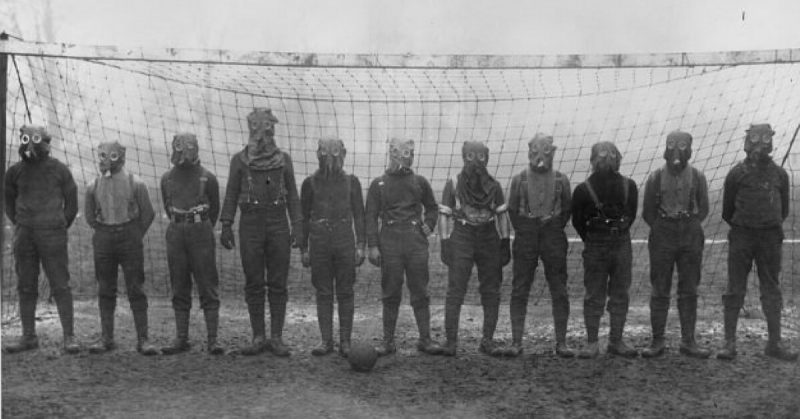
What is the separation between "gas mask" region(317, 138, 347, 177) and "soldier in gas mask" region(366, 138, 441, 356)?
370mm

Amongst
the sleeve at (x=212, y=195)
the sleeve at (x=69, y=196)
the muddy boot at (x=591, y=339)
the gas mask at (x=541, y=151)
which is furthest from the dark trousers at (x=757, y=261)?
the sleeve at (x=69, y=196)

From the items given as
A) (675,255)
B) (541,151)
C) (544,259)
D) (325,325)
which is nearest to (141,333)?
(325,325)

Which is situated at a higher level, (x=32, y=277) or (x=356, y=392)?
(x=32, y=277)

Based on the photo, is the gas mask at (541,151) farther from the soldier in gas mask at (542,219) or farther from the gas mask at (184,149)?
the gas mask at (184,149)

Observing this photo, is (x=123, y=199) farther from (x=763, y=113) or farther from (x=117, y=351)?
(x=763, y=113)

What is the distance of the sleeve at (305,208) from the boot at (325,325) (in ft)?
1.74

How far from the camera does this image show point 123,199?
637cm

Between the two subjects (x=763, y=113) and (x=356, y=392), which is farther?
(x=763, y=113)

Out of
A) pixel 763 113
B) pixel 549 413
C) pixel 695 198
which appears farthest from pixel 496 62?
pixel 763 113

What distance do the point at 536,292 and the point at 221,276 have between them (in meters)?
4.30

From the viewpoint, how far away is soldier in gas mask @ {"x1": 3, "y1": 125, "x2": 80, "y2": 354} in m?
6.34

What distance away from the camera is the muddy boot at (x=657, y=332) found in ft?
21.0

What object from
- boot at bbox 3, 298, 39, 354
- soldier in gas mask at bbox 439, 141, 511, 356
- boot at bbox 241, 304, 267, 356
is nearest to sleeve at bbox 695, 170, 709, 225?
soldier in gas mask at bbox 439, 141, 511, 356

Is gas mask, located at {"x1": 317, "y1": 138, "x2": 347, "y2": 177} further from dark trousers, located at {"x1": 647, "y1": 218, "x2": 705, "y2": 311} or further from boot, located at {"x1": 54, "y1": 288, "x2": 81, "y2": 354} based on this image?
dark trousers, located at {"x1": 647, "y1": 218, "x2": 705, "y2": 311}
